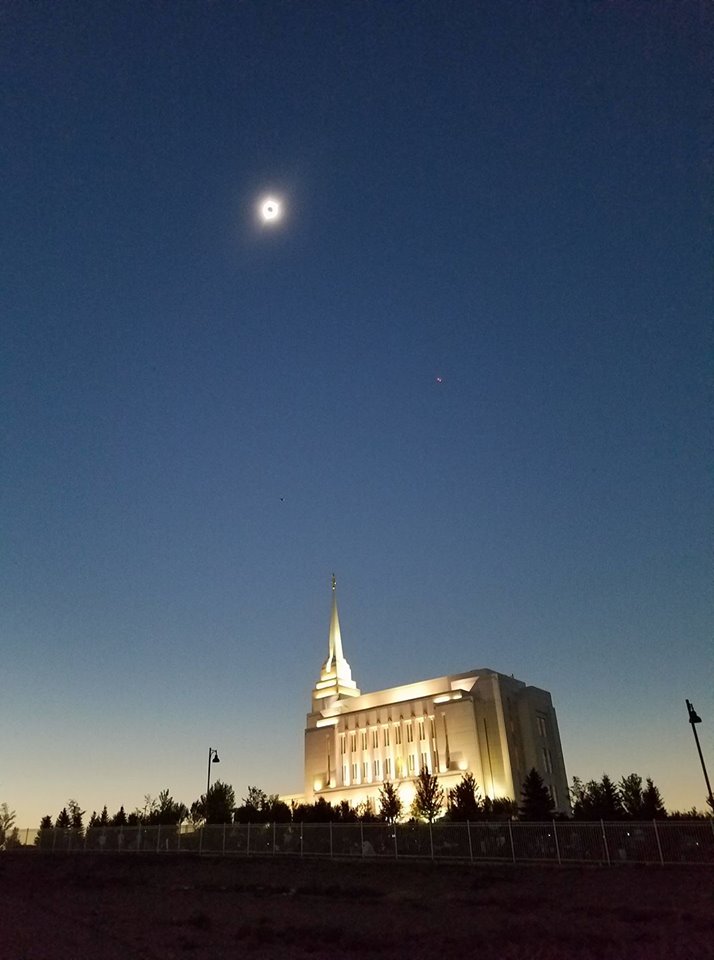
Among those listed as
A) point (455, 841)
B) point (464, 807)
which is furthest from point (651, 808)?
point (455, 841)

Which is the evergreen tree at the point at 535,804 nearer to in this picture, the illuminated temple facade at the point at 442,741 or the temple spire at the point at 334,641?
the illuminated temple facade at the point at 442,741

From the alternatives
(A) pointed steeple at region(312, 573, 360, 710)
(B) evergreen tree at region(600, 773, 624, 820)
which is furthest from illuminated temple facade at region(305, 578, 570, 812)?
(B) evergreen tree at region(600, 773, 624, 820)

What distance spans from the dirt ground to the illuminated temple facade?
53.8m

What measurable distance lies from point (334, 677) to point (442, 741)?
1430 inches

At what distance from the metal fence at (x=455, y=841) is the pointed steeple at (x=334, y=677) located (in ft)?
233

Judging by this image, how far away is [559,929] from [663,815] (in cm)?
4014

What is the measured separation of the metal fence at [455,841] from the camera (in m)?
30.4

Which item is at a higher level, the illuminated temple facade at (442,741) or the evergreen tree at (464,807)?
the illuminated temple facade at (442,741)

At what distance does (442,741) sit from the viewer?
87.6 metres

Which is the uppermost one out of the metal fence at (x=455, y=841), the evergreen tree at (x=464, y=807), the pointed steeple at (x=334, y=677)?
the pointed steeple at (x=334, y=677)

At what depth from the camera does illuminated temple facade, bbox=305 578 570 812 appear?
8469 centimetres

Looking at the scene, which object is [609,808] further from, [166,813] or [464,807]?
[166,813]

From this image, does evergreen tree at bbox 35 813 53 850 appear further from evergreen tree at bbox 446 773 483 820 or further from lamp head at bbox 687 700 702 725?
lamp head at bbox 687 700 702 725

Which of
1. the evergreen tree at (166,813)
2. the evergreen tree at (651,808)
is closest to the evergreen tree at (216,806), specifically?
the evergreen tree at (166,813)
